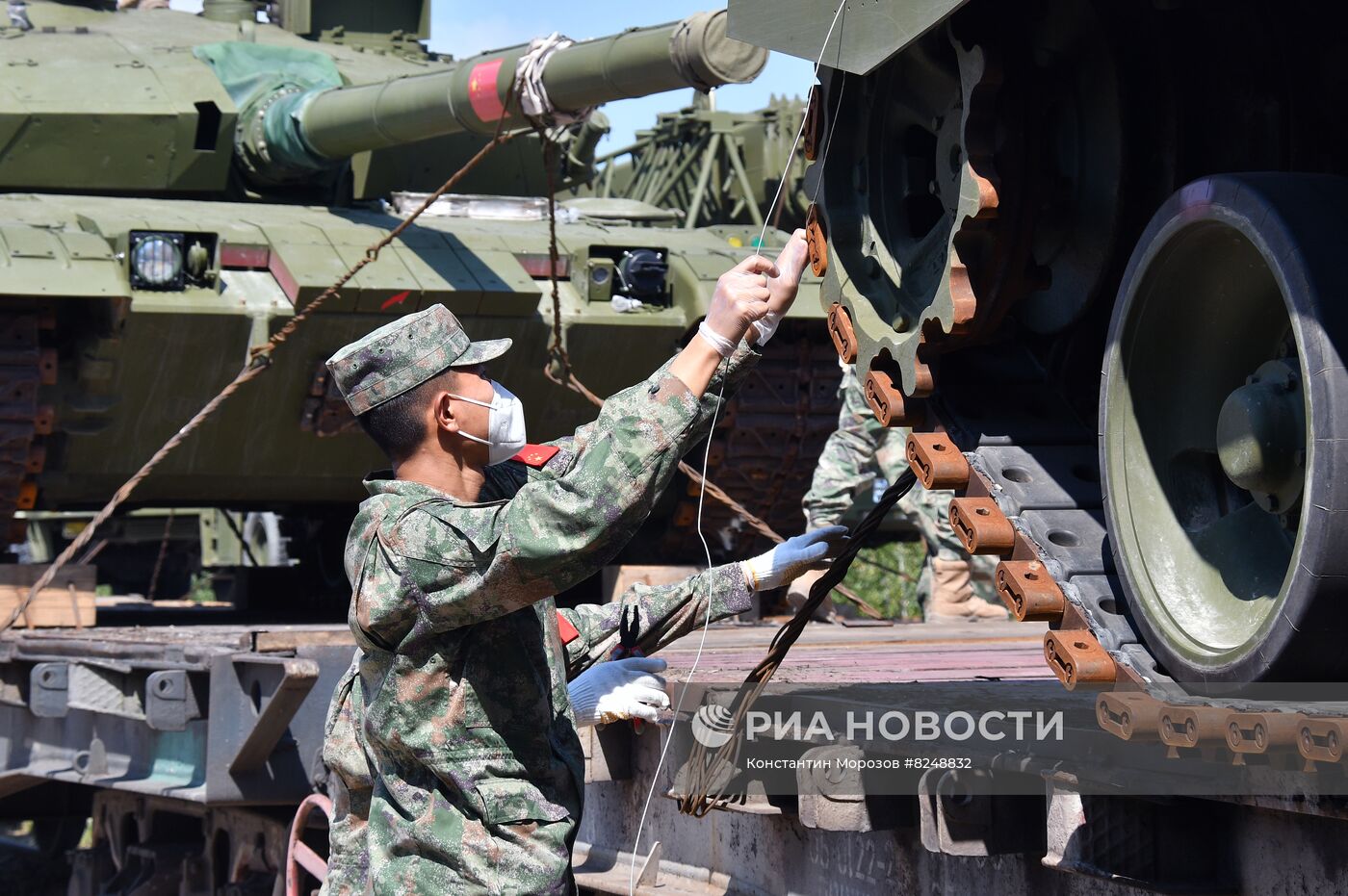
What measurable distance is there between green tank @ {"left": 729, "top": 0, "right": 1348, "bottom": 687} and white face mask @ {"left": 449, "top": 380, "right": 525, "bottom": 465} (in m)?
0.68

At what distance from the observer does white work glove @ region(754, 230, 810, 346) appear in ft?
10.1

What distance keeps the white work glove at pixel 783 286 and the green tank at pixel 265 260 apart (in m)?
4.05

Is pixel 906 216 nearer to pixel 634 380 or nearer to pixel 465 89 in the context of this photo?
pixel 465 89

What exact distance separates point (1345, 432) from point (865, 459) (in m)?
6.62

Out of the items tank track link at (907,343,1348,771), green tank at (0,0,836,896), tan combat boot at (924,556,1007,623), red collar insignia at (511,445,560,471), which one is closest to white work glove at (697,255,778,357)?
tank track link at (907,343,1348,771)

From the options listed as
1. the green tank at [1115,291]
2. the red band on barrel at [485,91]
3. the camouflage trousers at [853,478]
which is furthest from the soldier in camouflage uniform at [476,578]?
the camouflage trousers at [853,478]

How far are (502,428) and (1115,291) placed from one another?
3.59ft

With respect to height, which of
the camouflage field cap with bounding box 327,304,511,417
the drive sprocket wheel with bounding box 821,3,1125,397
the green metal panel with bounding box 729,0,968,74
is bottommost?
the camouflage field cap with bounding box 327,304,511,417

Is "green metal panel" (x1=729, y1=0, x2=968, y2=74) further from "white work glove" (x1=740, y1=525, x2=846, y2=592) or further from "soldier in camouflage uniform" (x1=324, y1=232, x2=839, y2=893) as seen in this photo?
"white work glove" (x1=740, y1=525, x2=846, y2=592)

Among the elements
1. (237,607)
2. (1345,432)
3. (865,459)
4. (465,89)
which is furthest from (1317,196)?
(237,607)

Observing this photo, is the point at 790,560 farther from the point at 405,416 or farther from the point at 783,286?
the point at 405,416

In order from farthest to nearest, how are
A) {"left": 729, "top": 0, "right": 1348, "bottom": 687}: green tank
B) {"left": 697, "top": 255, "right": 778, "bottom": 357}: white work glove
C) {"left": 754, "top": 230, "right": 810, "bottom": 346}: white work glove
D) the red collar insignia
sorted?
the red collar insignia
{"left": 754, "top": 230, "right": 810, "bottom": 346}: white work glove
{"left": 697, "top": 255, "right": 778, "bottom": 357}: white work glove
{"left": 729, "top": 0, "right": 1348, "bottom": 687}: green tank

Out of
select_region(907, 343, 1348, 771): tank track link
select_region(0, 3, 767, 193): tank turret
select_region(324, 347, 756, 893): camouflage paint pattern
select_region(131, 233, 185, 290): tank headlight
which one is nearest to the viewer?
select_region(907, 343, 1348, 771): tank track link

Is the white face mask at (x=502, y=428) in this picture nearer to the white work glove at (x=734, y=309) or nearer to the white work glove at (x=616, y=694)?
the white work glove at (x=734, y=309)
